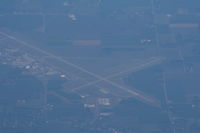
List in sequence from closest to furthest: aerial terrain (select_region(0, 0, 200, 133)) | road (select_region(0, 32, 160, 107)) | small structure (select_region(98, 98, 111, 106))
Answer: aerial terrain (select_region(0, 0, 200, 133)), small structure (select_region(98, 98, 111, 106)), road (select_region(0, 32, 160, 107))

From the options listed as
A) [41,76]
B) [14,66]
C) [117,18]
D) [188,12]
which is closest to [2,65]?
[14,66]

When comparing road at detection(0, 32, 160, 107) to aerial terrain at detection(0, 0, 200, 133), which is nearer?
aerial terrain at detection(0, 0, 200, 133)

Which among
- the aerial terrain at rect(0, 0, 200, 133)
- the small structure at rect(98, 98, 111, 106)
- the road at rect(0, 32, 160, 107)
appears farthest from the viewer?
the road at rect(0, 32, 160, 107)

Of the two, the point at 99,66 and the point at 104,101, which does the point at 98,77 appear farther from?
the point at 104,101

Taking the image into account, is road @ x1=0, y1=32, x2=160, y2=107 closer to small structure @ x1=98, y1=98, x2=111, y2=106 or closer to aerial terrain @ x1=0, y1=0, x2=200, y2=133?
aerial terrain @ x1=0, y1=0, x2=200, y2=133

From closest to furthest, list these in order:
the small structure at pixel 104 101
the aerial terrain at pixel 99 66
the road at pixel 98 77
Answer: the aerial terrain at pixel 99 66, the small structure at pixel 104 101, the road at pixel 98 77

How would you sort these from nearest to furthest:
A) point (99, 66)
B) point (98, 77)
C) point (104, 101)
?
1. point (104, 101)
2. point (98, 77)
3. point (99, 66)

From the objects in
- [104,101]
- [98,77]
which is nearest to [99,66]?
[98,77]

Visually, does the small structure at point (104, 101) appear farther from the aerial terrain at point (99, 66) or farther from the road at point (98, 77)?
the road at point (98, 77)

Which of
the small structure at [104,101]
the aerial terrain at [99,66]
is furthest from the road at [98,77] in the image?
the small structure at [104,101]

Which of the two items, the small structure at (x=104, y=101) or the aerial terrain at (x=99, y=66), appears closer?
the aerial terrain at (x=99, y=66)

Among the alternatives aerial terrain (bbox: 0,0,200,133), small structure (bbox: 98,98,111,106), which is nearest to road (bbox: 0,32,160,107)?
aerial terrain (bbox: 0,0,200,133)

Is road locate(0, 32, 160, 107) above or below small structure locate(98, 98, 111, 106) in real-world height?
above
